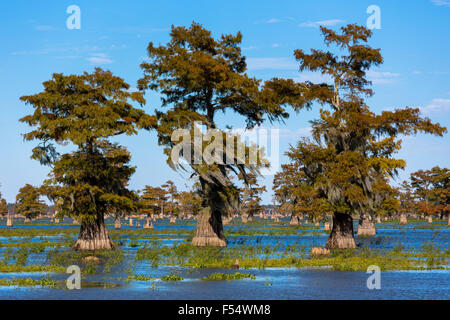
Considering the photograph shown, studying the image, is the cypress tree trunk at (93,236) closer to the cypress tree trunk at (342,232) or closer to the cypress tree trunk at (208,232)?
the cypress tree trunk at (208,232)

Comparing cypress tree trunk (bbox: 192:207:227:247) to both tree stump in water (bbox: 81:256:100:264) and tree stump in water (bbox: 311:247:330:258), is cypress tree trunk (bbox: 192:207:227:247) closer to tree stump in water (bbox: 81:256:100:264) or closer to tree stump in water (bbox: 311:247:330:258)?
tree stump in water (bbox: 311:247:330:258)

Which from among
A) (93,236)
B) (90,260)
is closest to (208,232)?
(93,236)

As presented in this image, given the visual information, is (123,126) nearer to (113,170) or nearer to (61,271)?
(113,170)

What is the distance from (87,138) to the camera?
51.0 m

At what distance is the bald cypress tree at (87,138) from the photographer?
49.3 m

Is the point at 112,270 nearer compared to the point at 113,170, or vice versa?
the point at 112,270

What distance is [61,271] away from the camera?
110ft

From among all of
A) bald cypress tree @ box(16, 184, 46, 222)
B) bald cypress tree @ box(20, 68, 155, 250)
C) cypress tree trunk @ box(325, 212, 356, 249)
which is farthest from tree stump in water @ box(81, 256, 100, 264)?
bald cypress tree @ box(16, 184, 46, 222)

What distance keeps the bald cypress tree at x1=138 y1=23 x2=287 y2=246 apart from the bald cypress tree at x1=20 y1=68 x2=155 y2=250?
15.3 ft

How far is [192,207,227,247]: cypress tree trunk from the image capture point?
55.9 meters

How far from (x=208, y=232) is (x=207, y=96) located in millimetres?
13009

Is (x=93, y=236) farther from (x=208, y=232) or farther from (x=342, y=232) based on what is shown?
(x=342, y=232)
